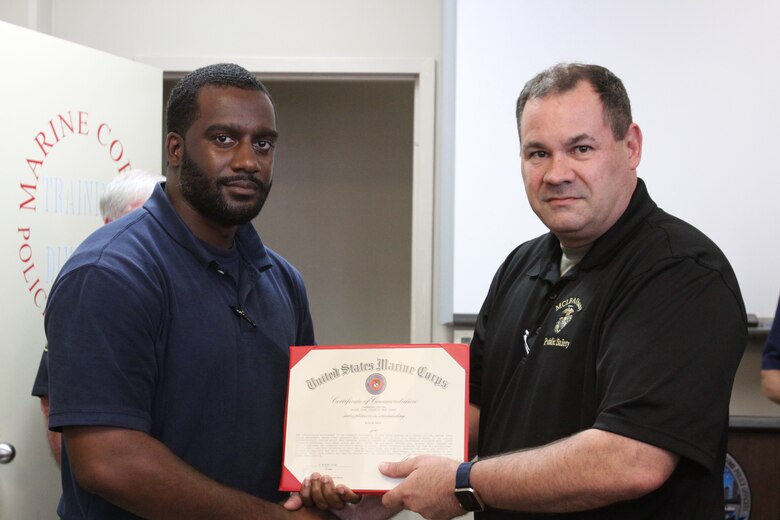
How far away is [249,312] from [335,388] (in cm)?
24

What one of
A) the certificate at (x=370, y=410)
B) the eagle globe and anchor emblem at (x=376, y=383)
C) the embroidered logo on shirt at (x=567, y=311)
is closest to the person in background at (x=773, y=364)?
the embroidered logo on shirt at (x=567, y=311)

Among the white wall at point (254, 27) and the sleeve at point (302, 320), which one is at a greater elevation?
the white wall at point (254, 27)

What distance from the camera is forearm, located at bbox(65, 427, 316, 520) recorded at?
1.48 meters

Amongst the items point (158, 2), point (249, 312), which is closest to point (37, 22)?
point (158, 2)

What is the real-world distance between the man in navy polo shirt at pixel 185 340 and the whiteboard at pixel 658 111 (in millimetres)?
1436

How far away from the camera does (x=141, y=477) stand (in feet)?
4.91

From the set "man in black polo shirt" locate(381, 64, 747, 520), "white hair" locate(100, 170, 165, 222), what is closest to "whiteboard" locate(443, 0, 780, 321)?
"white hair" locate(100, 170, 165, 222)

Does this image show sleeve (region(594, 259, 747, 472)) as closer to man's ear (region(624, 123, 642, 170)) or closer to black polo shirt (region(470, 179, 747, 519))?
black polo shirt (region(470, 179, 747, 519))

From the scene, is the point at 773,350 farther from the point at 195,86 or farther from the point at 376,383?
the point at 195,86

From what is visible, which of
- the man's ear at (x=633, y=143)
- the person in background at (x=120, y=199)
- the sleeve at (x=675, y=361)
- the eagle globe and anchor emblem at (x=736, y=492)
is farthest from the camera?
the eagle globe and anchor emblem at (x=736, y=492)

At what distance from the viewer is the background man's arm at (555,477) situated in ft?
4.63

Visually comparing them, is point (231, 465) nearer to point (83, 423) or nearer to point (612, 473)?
point (83, 423)

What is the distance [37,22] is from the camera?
334cm

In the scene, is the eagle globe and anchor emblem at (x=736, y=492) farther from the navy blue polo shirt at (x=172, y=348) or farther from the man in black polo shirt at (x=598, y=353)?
the navy blue polo shirt at (x=172, y=348)
